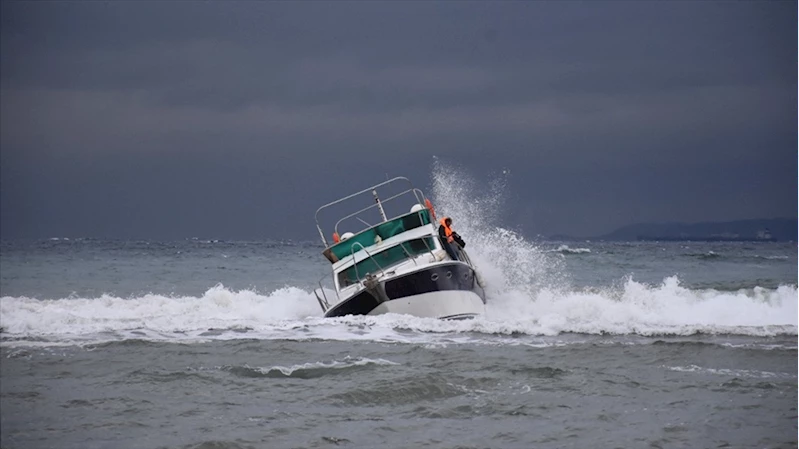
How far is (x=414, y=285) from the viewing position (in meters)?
17.9

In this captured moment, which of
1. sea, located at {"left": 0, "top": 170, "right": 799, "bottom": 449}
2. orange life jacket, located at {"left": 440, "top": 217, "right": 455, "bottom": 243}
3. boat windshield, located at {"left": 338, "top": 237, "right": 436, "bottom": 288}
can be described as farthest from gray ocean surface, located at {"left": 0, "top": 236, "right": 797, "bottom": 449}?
orange life jacket, located at {"left": 440, "top": 217, "right": 455, "bottom": 243}

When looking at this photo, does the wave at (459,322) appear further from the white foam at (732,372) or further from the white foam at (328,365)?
the white foam at (732,372)

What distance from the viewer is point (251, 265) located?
5209cm

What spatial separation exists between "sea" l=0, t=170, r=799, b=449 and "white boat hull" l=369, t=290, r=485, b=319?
226mm

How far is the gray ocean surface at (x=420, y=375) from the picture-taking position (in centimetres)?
942

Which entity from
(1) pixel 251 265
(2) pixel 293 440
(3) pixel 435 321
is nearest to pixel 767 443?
(2) pixel 293 440

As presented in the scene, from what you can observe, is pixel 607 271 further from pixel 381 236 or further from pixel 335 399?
pixel 335 399

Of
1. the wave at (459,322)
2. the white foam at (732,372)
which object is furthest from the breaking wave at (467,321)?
the white foam at (732,372)

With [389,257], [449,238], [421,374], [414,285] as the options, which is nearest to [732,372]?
[421,374]

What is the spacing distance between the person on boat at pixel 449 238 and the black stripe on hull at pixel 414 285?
0.98 meters

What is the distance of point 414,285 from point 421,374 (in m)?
5.42

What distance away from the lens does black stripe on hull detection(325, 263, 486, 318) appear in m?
17.8

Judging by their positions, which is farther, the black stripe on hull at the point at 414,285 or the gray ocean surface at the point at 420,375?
the black stripe on hull at the point at 414,285

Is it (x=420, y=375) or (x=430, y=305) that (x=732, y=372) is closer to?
(x=420, y=375)
